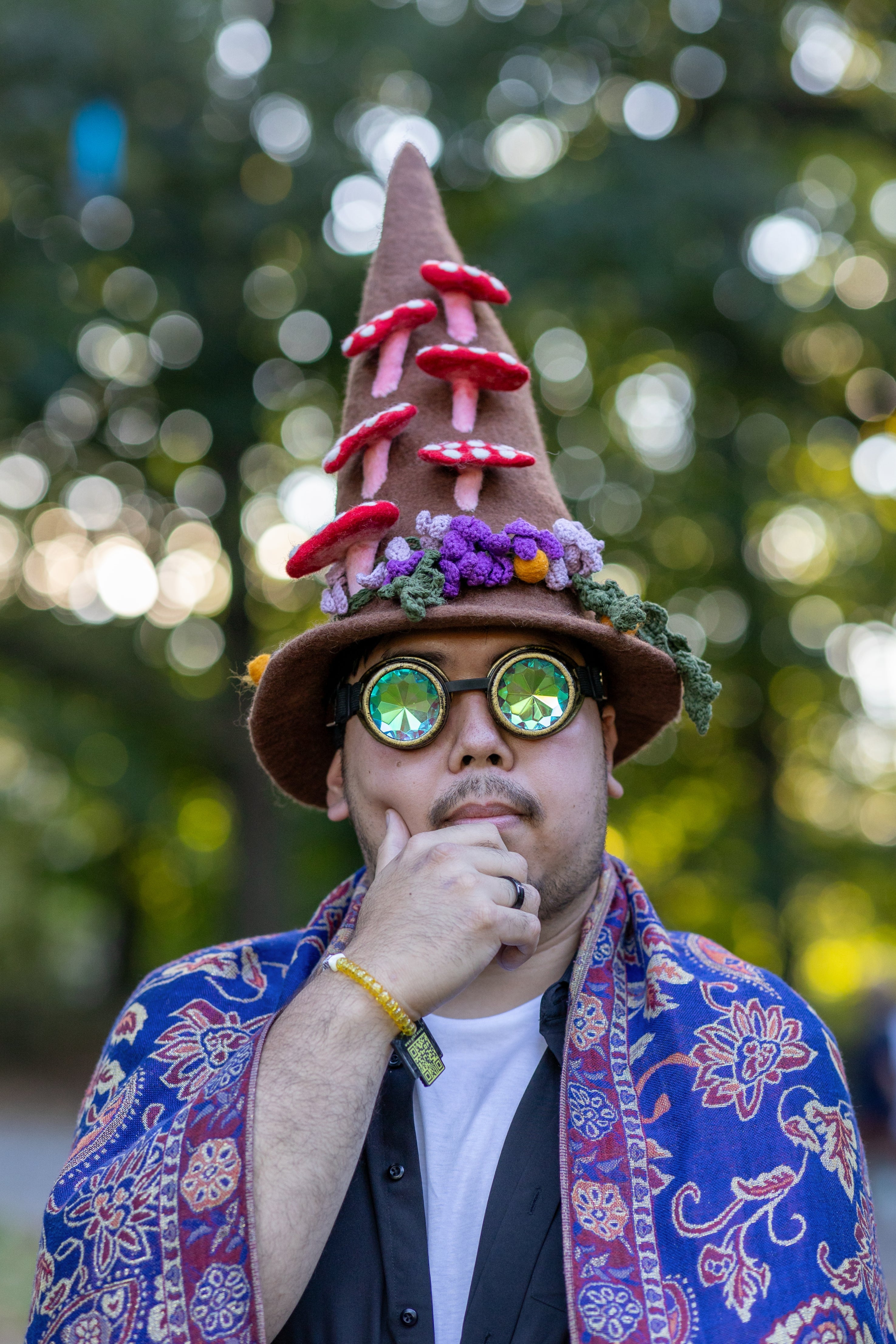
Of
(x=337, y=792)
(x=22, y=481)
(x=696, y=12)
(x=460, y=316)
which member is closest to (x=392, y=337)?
(x=460, y=316)

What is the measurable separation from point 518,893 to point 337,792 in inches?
31.5

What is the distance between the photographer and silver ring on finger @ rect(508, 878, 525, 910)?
221cm

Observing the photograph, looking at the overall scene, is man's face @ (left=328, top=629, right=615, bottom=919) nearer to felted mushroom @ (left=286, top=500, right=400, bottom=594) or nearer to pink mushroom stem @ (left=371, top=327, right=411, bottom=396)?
felted mushroom @ (left=286, top=500, right=400, bottom=594)

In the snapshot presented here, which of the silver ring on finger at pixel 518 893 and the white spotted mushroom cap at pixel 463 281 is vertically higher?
the white spotted mushroom cap at pixel 463 281

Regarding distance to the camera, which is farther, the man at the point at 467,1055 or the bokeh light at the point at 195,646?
the bokeh light at the point at 195,646

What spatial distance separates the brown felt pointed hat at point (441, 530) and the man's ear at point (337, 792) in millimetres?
128

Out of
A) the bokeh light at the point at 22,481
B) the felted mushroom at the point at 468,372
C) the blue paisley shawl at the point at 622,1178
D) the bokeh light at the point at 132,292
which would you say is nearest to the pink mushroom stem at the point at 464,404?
the felted mushroom at the point at 468,372

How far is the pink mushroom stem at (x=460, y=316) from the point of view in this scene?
9.14 feet

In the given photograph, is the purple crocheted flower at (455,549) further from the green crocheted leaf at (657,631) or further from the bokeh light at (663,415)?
the bokeh light at (663,415)

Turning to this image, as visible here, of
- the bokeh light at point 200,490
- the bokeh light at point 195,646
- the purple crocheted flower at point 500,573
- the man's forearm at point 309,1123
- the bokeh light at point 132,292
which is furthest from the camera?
the bokeh light at point 195,646

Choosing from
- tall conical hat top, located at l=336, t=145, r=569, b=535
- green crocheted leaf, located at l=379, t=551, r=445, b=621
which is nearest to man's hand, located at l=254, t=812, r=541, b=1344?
green crocheted leaf, located at l=379, t=551, r=445, b=621

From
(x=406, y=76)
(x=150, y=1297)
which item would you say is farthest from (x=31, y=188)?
(x=150, y=1297)

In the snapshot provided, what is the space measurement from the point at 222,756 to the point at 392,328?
8.61 m

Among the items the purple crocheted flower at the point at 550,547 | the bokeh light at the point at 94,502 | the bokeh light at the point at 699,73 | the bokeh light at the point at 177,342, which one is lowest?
the purple crocheted flower at the point at 550,547
